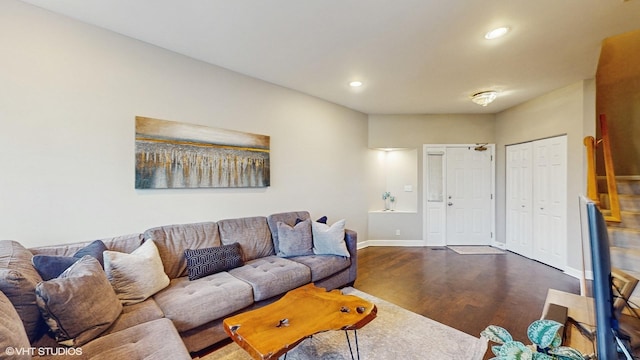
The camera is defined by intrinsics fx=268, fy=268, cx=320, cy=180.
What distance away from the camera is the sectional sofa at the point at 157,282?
4.57 ft

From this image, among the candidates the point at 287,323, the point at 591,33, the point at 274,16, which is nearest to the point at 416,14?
the point at 274,16

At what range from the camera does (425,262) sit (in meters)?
4.31

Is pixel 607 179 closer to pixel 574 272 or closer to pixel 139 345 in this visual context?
pixel 574 272

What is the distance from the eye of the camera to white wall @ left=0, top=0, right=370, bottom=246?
6.64ft

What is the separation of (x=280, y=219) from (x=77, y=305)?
215cm

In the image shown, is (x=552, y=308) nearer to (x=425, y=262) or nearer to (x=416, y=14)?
(x=416, y=14)

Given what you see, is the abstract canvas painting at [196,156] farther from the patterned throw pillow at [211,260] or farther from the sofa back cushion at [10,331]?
the sofa back cushion at [10,331]

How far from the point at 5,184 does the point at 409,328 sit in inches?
133

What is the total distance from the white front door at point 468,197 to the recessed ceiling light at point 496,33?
3186 mm

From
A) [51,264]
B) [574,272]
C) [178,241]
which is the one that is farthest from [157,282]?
[574,272]

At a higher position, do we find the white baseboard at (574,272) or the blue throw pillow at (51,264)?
the blue throw pillow at (51,264)

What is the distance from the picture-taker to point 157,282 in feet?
6.89

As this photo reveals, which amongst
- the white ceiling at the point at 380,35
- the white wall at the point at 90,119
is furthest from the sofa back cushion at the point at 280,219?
the white ceiling at the point at 380,35

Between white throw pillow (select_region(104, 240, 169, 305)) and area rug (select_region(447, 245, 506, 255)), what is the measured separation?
4757 mm
